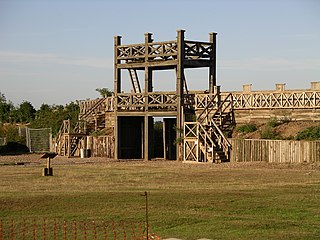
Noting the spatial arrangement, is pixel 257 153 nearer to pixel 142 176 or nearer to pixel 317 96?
pixel 317 96

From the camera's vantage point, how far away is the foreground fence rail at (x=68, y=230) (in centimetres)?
1938

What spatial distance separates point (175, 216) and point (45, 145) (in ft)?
164

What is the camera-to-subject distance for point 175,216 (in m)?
22.5

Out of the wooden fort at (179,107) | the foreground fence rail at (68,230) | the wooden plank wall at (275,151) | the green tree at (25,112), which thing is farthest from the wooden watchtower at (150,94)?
the green tree at (25,112)

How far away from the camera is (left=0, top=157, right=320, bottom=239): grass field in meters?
20.5

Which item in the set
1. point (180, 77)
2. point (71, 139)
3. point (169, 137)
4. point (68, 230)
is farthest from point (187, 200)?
point (71, 139)

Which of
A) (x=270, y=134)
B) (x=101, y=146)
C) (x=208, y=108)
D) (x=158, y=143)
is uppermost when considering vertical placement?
(x=208, y=108)

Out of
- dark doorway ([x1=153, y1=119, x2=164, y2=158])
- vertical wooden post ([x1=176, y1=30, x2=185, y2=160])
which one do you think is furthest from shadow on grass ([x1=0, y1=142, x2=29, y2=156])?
vertical wooden post ([x1=176, y1=30, x2=185, y2=160])

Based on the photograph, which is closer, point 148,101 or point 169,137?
point 148,101

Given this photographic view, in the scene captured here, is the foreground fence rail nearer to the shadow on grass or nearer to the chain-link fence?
the shadow on grass

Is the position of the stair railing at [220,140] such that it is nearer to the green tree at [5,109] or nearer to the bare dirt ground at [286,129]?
the bare dirt ground at [286,129]

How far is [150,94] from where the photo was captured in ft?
181

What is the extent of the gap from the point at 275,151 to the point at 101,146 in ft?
56.4

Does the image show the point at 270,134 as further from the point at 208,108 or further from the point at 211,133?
the point at 208,108
